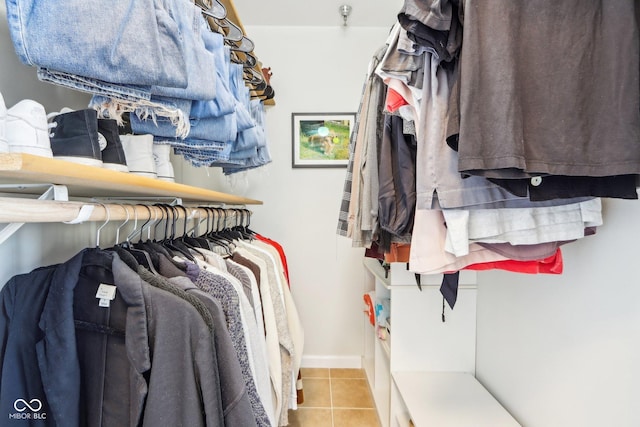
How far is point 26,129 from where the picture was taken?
51cm

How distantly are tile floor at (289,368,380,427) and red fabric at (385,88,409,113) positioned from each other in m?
1.61

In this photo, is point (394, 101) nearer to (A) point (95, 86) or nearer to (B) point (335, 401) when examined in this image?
(A) point (95, 86)

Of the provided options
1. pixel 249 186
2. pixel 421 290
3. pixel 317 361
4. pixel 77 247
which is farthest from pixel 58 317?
pixel 317 361

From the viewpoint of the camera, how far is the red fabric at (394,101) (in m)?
0.77

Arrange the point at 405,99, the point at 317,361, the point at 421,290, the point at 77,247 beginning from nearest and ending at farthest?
the point at 405,99 < the point at 77,247 < the point at 421,290 < the point at 317,361

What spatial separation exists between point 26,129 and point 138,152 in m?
0.34

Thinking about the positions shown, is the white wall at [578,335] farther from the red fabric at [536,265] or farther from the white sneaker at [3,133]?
the white sneaker at [3,133]

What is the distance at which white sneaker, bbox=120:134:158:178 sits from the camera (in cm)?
84

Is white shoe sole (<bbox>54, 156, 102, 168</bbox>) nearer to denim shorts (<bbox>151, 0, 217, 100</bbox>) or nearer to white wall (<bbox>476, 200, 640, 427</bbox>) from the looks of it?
denim shorts (<bbox>151, 0, 217, 100</bbox>)

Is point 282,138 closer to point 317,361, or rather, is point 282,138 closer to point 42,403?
point 317,361

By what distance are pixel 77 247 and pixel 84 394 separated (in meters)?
0.51

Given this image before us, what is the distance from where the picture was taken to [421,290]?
4.53ft

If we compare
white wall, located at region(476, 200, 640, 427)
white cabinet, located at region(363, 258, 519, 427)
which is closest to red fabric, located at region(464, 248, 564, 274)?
white wall, located at region(476, 200, 640, 427)

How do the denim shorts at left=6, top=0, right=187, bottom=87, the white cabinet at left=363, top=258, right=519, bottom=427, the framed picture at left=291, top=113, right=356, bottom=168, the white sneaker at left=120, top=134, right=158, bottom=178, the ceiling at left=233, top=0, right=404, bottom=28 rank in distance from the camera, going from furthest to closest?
the framed picture at left=291, top=113, right=356, bottom=168, the ceiling at left=233, top=0, right=404, bottom=28, the white cabinet at left=363, top=258, right=519, bottom=427, the white sneaker at left=120, top=134, right=158, bottom=178, the denim shorts at left=6, top=0, right=187, bottom=87
